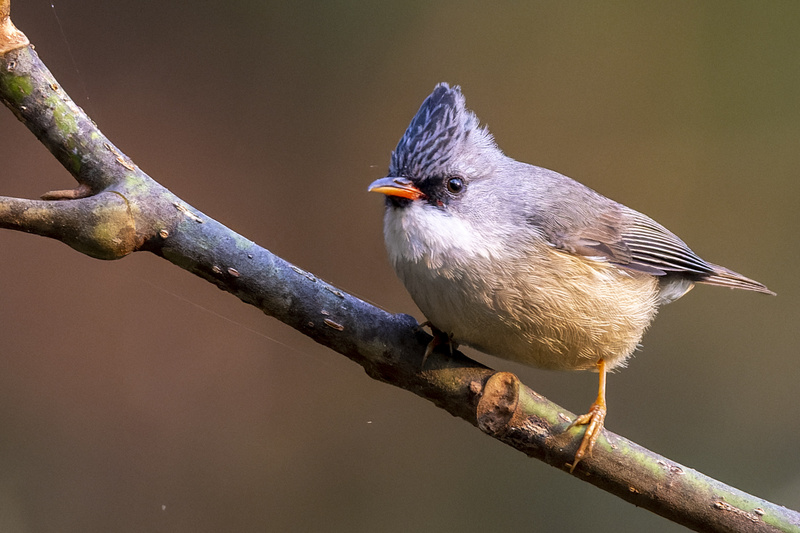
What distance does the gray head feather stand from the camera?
2410mm

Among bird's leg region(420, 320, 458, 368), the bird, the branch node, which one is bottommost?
the branch node

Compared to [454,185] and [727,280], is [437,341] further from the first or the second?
[727,280]

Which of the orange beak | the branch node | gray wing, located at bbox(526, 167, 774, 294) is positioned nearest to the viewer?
the branch node

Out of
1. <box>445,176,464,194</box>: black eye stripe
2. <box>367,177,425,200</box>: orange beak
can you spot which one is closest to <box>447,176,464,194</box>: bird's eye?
<box>445,176,464,194</box>: black eye stripe

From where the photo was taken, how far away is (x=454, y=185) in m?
2.44

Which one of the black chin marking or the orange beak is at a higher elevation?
the orange beak

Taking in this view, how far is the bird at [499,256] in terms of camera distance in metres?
2.30

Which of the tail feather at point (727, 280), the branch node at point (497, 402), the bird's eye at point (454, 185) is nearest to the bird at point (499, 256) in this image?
the bird's eye at point (454, 185)

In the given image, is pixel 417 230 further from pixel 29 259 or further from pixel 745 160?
pixel 745 160

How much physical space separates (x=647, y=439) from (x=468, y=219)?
247 centimetres

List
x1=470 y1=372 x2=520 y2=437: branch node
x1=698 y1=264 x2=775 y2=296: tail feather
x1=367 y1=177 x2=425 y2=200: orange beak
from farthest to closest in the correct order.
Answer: x1=698 y1=264 x2=775 y2=296: tail feather, x1=367 y1=177 x2=425 y2=200: orange beak, x1=470 y1=372 x2=520 y2=437: branch node

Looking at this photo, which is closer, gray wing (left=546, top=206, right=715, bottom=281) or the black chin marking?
the black chin marking

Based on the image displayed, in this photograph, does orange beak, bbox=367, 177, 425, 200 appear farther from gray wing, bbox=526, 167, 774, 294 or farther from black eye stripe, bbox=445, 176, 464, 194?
gray wing, bbox=526, 167, 774, 294

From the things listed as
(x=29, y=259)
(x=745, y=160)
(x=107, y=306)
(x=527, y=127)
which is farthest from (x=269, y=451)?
(x=745, y=160)
